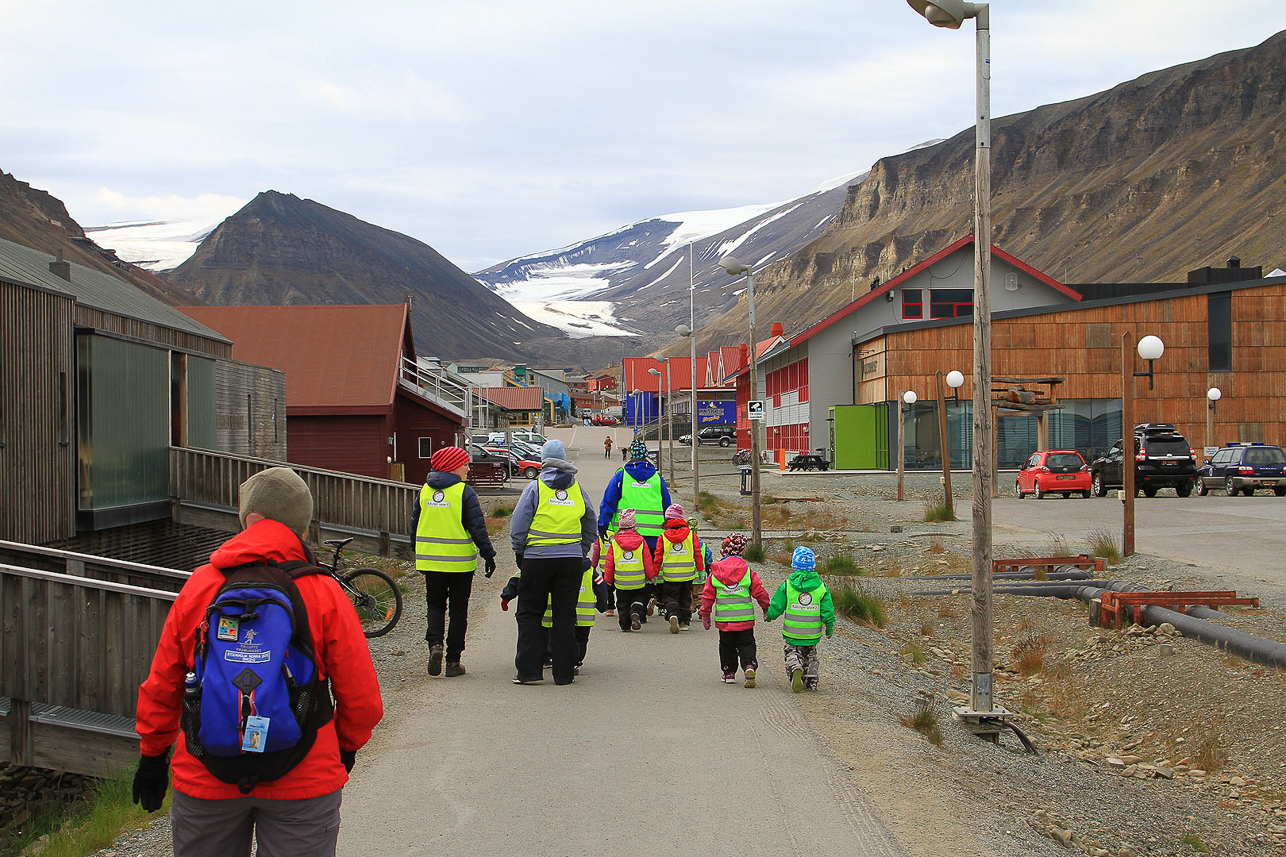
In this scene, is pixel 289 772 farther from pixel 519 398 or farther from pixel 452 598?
pixel 519 398

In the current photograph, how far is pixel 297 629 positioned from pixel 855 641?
9596 mm

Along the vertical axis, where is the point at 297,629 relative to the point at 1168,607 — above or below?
above

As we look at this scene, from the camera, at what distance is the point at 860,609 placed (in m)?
14.0

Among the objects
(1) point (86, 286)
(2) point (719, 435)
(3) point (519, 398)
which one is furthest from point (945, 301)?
(3) point (519, 398)

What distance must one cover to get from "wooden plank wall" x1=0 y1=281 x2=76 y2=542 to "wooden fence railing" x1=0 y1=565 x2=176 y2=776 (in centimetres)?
579

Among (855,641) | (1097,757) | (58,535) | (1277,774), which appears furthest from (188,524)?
(1277,774)

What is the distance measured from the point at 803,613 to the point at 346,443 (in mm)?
29433

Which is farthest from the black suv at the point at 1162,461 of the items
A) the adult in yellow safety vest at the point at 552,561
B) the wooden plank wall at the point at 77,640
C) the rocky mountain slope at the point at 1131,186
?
the rocky mountain slope at the point at 1131,186

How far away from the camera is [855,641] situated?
1211 centimetres

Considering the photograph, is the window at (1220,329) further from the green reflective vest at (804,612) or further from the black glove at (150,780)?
the black glove at (150,780)

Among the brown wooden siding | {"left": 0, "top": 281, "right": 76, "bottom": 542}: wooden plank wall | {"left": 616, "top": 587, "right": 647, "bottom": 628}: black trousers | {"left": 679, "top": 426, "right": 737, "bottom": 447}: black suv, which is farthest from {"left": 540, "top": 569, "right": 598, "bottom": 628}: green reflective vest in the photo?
{"left": 679, "top": 426, "right": 737, "bottom": 447}: black suv

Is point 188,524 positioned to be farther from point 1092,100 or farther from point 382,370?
point 1092,100

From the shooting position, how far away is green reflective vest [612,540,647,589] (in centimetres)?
1097

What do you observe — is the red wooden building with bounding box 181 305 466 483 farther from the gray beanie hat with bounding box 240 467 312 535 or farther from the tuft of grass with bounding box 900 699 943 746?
the gray beanie hat with bounding box 240 467 312 535
